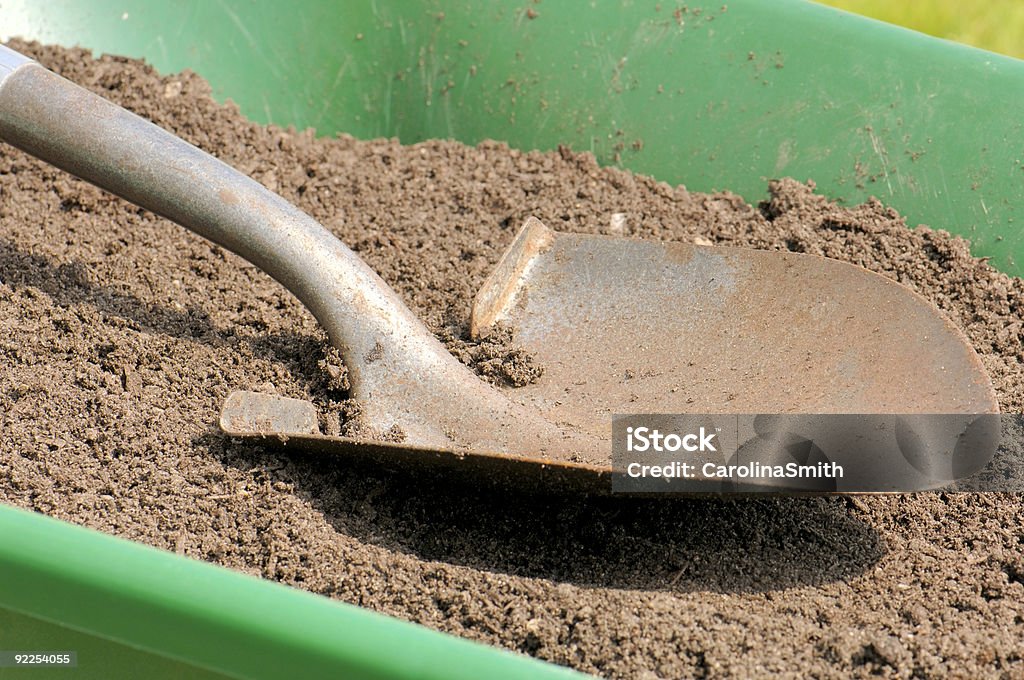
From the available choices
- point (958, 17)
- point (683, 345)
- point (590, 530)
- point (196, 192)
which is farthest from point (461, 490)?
point (958, 17)

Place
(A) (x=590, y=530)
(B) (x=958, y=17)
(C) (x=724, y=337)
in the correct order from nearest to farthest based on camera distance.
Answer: (A) (x=590, y=530)
(C) (x=724, y=337)
(B) (x=958, y=17)

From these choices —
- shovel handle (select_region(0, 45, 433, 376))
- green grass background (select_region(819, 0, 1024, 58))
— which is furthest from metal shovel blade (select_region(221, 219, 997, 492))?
green grass background (select_region(819, 0, 1024, 58))

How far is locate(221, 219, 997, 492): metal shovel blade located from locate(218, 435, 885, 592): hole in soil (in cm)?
5

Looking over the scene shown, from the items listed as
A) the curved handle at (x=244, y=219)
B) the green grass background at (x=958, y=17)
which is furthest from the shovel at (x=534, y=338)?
the green grass background at (x=958, y=17)

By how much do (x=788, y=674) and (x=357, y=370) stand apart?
0.60 m

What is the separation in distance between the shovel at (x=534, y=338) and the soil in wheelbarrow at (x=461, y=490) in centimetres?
5

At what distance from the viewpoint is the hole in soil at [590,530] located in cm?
110

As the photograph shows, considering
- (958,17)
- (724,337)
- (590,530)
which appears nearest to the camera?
(590,530)

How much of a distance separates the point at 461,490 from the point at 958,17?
6.49 ft

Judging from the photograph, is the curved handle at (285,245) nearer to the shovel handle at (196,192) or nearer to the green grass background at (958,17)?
the shovel handle at (196,192)

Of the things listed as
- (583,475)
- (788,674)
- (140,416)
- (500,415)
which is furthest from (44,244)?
(788,674)

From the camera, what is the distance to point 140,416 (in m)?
1.19

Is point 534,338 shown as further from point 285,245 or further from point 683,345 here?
point 285,245

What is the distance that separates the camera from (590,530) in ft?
3.78
